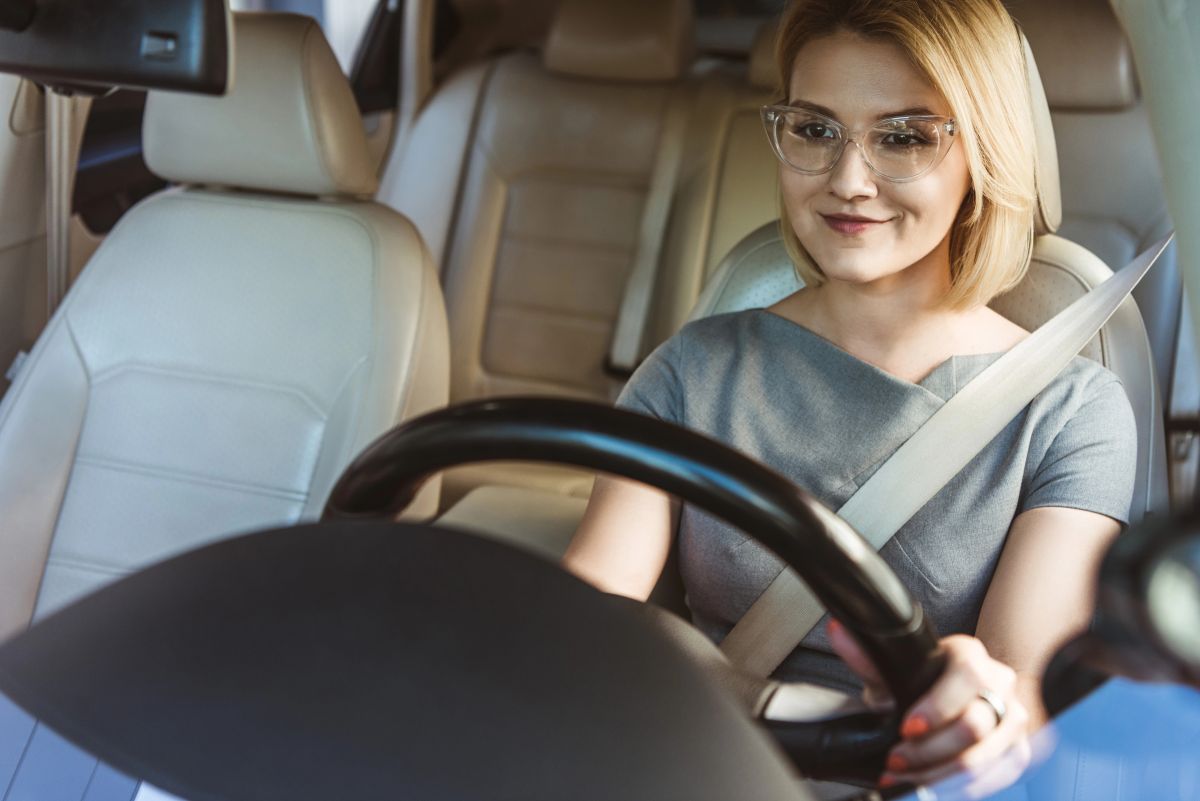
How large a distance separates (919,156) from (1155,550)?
854mm

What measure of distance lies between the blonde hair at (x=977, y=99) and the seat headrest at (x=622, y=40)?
1.54m

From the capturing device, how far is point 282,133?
1.83m

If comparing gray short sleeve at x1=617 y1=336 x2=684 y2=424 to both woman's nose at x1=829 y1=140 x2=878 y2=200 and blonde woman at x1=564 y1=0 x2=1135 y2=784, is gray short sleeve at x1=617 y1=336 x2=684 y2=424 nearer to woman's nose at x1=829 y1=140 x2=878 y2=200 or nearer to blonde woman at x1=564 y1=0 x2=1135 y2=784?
blonde woman at x1=564 y1=0 x2=1135 y2=784

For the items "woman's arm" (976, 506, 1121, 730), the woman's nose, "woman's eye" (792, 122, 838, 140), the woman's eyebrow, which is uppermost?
the woman's eyebrow

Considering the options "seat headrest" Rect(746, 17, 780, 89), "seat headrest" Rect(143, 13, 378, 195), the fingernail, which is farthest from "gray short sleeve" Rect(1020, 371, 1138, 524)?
"seat headrest" Rect(746, 17, 780, 89)

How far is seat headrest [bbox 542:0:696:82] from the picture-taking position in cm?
294

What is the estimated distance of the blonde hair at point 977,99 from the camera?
129cm

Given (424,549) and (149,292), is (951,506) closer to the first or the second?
(424,549)

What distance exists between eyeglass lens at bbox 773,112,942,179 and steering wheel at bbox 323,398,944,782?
0.69m

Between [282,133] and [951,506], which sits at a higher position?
[282,133]

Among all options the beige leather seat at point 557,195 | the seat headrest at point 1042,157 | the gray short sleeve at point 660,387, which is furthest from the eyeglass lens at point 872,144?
the beige leather seat at point 557,195

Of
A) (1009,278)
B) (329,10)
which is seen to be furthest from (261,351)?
(329,10)

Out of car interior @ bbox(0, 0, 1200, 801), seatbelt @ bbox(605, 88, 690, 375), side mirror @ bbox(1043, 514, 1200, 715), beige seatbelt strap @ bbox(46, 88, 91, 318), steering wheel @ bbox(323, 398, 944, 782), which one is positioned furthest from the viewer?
seatbelt @ bbox(605, 88, 690, 375)

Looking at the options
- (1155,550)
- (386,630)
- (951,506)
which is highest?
(1155,550)
